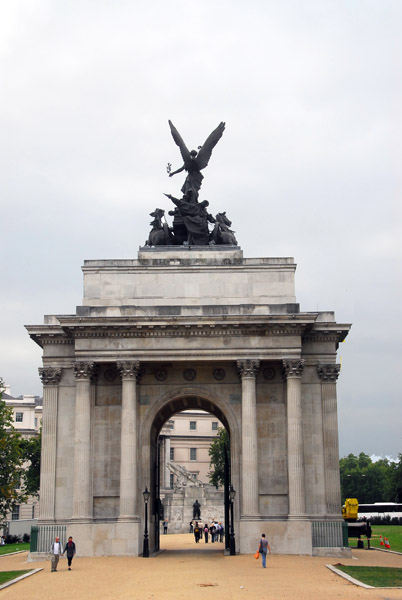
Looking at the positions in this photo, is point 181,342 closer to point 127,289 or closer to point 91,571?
point 127,289

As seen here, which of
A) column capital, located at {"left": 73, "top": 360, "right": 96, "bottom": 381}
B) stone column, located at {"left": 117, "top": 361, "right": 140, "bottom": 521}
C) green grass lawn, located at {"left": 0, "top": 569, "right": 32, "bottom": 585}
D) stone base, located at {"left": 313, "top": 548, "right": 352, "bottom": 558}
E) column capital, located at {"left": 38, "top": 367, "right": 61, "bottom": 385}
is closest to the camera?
green grass lawn, located at {"left": 0, "top": 569, "right": 32, "bottom": 585}

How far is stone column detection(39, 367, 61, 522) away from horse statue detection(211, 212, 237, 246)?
40.9ft

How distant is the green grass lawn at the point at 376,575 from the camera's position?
29703 mm

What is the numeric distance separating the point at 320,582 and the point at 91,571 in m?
10.7

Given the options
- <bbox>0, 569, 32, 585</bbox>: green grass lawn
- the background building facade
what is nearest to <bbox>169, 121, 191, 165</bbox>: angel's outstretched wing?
<bbox>0, 569, 32, 585</bbox>: green grass lawn

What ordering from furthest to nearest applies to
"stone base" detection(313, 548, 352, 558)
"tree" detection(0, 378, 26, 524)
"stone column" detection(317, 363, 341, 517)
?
"tree" detection(0, 378, 26, 524), "stone column" detection(317, 363, 341, 517), "stone base" detection(313, 548, 352, 558)

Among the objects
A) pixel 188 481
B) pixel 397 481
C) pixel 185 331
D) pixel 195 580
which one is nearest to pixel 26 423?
pixel 188 481

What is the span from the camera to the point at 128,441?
44.7 meters

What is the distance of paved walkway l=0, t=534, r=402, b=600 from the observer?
27.1m

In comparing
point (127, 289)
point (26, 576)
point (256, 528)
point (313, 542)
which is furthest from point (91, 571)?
point (127, 289)

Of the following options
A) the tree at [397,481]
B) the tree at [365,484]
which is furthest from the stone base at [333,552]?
the tree at [365,484]

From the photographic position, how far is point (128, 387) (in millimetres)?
45312

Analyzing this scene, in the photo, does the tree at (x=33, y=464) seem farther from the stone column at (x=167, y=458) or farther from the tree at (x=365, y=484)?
the tree at (x=365, y=484)

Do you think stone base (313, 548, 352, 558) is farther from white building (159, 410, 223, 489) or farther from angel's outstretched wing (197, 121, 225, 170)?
white building (159, 410, 223, 489)
